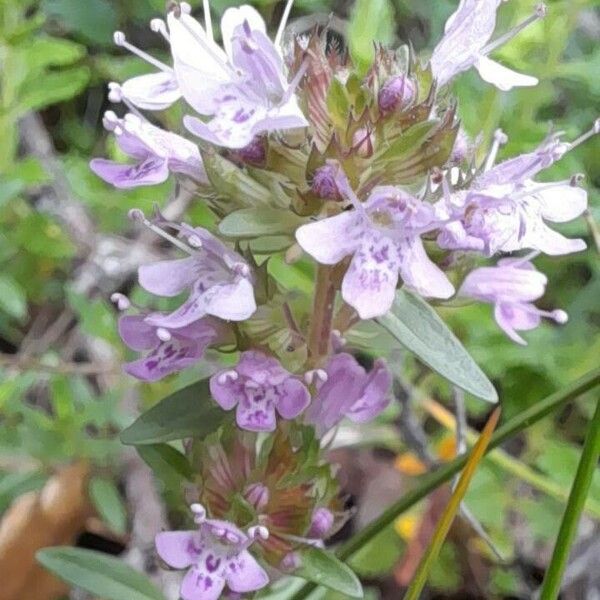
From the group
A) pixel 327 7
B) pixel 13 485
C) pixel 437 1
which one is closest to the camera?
pixel 13 485

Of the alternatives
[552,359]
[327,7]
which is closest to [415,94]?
[552,359]

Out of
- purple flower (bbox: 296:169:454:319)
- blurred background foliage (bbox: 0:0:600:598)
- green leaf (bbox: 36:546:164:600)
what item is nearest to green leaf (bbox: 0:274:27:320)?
blurred background foliage (bbox: 0:0:600:598)

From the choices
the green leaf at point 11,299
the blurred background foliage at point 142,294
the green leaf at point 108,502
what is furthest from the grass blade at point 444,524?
the green leaf at point 11,299

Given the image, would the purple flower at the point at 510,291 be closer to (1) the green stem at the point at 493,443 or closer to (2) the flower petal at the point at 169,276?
(1) the green stem at the point at 493,443

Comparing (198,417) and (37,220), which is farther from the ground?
(198,417)

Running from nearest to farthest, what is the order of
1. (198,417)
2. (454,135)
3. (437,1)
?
(454,135) < (198,417) < (437,1)

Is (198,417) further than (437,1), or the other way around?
(437,1)

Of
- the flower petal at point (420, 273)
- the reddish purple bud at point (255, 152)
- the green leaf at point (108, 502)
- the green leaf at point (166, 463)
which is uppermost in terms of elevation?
the reddish purple bud at point (255, 152)

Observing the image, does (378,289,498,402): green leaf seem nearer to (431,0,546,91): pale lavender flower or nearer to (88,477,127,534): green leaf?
(431,0,546,91): pale lavender flower

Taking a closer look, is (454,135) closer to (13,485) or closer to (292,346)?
(292,346)
